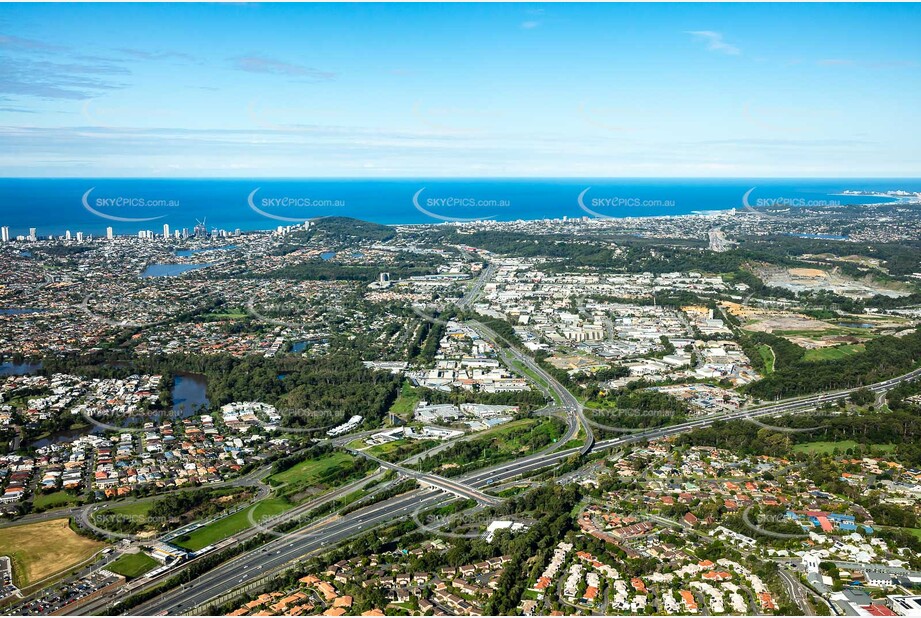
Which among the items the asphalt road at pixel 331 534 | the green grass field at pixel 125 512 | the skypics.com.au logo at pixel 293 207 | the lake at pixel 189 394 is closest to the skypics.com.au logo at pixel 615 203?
the skypics.com.au logo at pixel 293 207

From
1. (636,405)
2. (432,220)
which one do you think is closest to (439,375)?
(636,405)

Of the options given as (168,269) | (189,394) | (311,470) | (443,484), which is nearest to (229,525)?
(311,470)

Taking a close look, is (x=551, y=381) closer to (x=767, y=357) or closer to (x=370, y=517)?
(x=767, y=357)

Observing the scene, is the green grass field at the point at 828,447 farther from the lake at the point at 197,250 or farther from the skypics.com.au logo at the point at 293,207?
the skypics.com.au logo at the point at 293,207

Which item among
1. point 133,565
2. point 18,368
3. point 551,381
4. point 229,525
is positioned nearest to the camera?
point 133,565

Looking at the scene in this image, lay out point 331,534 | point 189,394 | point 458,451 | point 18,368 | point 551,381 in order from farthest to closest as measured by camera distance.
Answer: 1. point 18,368
2. point 551,381
3. point 189,394
4. point 458,451
5. point 331,534
